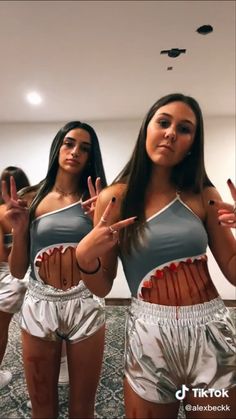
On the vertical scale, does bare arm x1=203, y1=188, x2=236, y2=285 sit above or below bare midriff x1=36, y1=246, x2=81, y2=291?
above

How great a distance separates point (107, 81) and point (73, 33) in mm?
173

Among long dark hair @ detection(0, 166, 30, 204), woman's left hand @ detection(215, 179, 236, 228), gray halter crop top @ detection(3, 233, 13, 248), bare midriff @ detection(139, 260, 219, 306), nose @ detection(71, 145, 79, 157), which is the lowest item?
bare midriff @ detection(139, 260, 219, 306)

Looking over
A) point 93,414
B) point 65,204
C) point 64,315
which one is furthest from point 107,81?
point 93,414

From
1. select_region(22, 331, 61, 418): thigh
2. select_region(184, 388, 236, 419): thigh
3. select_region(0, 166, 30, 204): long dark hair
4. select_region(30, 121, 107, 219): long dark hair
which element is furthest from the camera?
select_region(0, 166, 30, 204): long dark hair

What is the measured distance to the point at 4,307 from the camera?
868 millimetres

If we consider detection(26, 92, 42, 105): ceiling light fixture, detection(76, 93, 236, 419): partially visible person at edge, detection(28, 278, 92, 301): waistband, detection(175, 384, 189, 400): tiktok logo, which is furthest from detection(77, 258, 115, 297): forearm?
detection(26, 92, 42, 105): ceiling light fixture

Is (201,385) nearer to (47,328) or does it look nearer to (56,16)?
(47,328)

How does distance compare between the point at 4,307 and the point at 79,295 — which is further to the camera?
the point at 4,307

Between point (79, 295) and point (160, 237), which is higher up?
point (160, 237)

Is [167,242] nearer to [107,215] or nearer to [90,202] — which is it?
[107,215]

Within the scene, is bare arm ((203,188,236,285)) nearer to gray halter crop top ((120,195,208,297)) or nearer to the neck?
gray halter crop top ((120,195,208,297))

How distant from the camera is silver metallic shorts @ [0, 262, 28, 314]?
2.87 ft

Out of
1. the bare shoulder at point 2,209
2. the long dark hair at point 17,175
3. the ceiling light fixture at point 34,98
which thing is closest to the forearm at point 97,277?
the bare shoulder at point 2,209

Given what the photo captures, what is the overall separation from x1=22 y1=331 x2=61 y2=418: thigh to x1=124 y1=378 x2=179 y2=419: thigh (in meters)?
0.24
